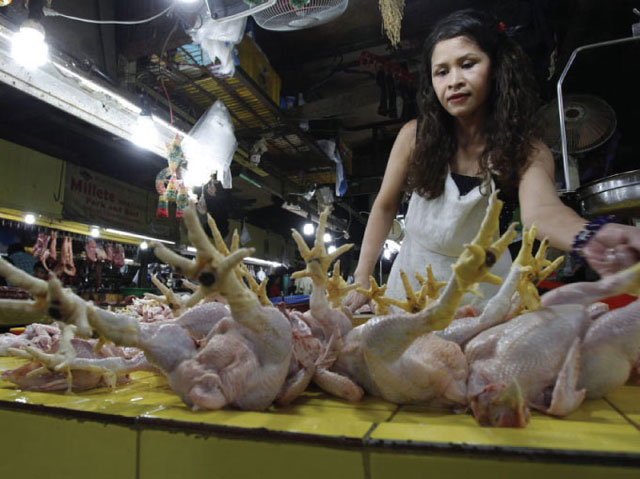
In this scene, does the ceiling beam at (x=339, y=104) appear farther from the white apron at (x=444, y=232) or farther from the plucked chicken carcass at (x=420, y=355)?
the plucked chicken carcass at (x=420, y=355)

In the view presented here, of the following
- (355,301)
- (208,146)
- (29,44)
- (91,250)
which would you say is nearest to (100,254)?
(91,250)

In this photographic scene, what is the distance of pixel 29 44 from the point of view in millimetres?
2533

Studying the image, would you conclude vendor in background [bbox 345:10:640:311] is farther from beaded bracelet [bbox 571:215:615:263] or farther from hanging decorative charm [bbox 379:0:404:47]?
hanging decorative charm [bbox 379:0:404:47]

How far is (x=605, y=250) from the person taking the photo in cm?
105

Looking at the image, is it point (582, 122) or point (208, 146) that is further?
point (208, 146)

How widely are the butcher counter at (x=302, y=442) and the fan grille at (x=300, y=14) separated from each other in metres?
2.85

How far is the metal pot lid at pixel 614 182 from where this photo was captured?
2213mm

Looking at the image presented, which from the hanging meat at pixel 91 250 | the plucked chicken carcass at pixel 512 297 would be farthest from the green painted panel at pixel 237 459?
the hanging meat at pixel 91 250

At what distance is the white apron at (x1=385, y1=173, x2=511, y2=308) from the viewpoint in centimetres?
193

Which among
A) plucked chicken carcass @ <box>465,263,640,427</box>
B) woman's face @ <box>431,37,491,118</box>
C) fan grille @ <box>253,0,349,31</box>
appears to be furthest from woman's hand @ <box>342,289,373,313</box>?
fan grille @ <box>253,0,349,31</box>

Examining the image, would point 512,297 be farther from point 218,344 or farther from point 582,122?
point 582,122

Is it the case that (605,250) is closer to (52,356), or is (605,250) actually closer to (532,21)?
(52,356)

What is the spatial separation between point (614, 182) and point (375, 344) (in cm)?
209

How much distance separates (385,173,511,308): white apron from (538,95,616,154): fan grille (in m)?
2.03
